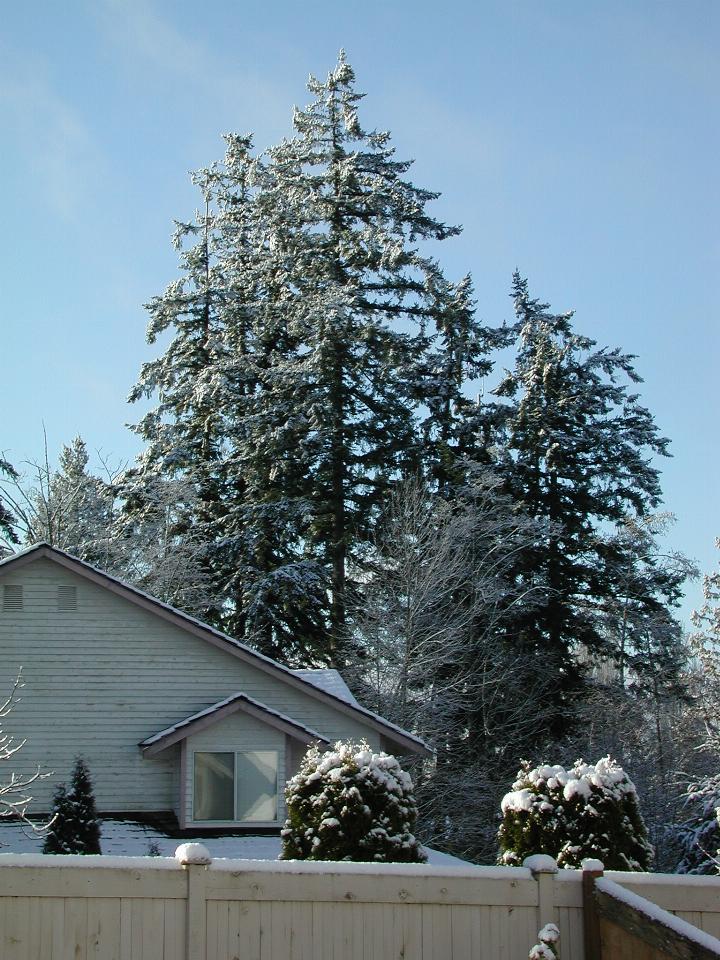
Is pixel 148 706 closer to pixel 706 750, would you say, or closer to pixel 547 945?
pixel 547 945

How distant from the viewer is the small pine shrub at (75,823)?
17125 mm

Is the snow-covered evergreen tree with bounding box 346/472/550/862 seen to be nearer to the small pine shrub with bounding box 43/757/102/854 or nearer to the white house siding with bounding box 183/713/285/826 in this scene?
the white house siding with bounding box 183/713/285/826

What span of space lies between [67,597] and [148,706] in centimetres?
233

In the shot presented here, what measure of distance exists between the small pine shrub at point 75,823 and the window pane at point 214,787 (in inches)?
90.3

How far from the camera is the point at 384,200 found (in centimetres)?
3838

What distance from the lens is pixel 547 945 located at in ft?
27.2

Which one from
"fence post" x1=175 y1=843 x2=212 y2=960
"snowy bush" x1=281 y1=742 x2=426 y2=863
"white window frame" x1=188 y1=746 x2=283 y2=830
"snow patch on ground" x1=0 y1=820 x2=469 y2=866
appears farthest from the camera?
"white window frame" x1=188 y1=746 x2=283 y2=830

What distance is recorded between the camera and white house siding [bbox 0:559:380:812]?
66.7 ft

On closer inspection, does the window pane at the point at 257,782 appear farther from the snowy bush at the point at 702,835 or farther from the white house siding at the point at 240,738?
the snowy bush at the point at 702,835

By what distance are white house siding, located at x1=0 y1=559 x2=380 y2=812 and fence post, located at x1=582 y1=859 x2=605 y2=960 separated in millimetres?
12986

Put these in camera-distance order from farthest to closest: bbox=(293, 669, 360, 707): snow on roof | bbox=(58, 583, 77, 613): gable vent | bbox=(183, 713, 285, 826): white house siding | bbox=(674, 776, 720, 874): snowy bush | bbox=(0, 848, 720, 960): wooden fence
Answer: bbox=(674, 776, 720, 874): snowy bush → bbox=(293, 669, 360, 707): snow on roof → bbox=(58, 583, 77, 613): gable vent → bbox=(183, 713, 285, 826): white house siding → bbox=(0, 848, 720, 960): wooden fence

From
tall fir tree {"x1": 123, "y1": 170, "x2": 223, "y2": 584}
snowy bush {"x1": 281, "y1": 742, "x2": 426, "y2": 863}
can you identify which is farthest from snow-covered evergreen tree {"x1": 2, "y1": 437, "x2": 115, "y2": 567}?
snowy bush {"x1": 281, "y1": 742, "x2": 426, "y2": 863}

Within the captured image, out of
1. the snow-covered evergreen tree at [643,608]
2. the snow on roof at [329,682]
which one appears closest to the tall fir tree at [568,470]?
the snow-covered evergreen tree at [643,608]

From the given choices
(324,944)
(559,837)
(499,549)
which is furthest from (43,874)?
(499,549)
